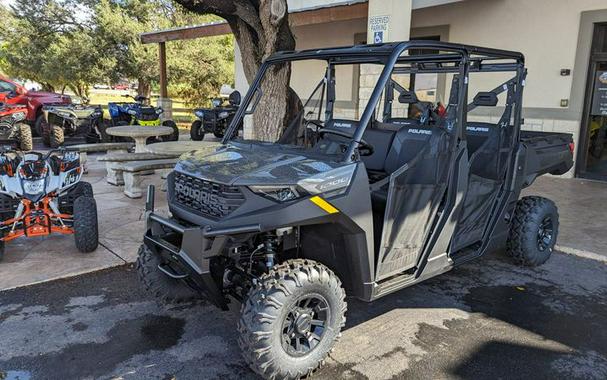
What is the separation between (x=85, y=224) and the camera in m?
4.53

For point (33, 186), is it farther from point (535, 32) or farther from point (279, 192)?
point (535, 32)

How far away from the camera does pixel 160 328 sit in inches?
132

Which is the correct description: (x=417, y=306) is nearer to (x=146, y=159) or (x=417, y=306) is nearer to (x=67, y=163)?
(x=67, y=163)

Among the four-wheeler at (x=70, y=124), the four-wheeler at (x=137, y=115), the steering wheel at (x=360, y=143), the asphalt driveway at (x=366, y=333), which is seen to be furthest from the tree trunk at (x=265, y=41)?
the four-wheeler at (x=70, y=124)

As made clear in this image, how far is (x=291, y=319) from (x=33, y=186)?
307cm

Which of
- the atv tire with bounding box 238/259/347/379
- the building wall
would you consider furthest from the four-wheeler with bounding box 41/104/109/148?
the atv tire with bounding box 238/259/347/379

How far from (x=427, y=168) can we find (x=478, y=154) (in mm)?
904

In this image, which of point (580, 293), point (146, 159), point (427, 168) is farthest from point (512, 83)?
point (146, 159)

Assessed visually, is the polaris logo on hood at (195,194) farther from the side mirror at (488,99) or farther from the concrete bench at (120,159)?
the concrete bench at (120,159)

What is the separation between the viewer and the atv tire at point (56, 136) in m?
11.8

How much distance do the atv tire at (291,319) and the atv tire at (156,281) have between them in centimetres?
95

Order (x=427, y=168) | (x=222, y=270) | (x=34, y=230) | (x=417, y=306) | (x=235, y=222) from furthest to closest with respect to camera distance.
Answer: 1. (x=34, y=230)
2. (x=417, y=306)
3. (x=427, y=168)
4. (x=222, y=270)
5. (x=235, y=222)

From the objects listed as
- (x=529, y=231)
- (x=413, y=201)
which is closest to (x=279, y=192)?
(x=413, y=201)

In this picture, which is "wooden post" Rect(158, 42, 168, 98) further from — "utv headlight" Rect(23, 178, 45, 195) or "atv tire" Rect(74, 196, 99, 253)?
"atv tire" Rect(74, 196, 99, 253)
